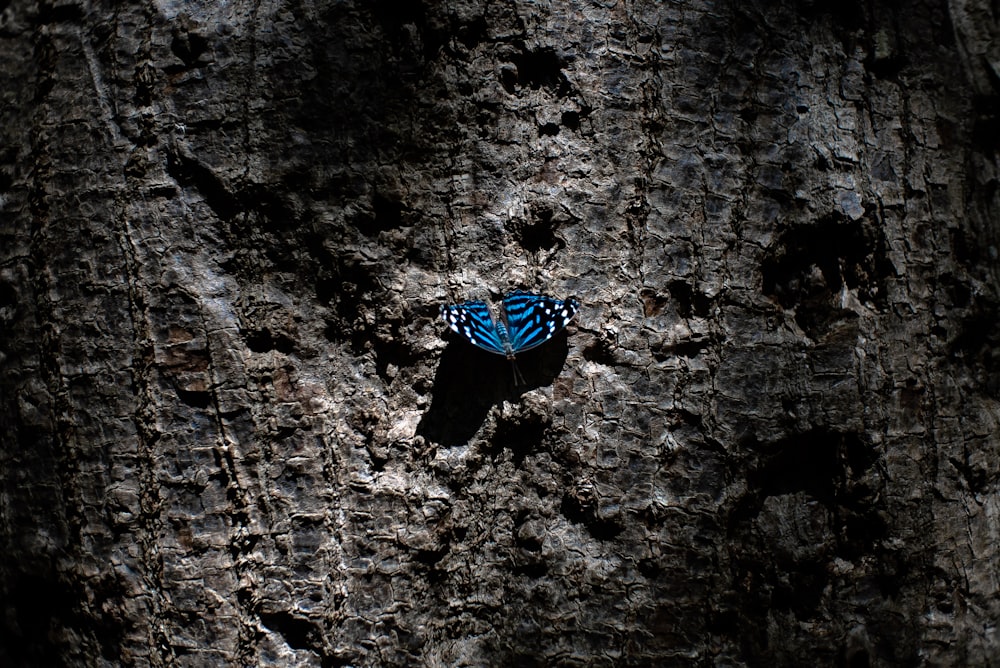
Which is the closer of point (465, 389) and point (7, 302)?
point (465, 389)

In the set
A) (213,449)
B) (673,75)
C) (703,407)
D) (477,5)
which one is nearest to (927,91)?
(673,75)

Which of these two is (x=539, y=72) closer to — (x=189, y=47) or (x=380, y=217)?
(x=380, y=217)

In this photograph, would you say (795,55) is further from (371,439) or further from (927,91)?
(371,439)

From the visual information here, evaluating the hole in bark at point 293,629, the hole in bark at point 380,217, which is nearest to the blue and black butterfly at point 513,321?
the hole in bark at point 380,217

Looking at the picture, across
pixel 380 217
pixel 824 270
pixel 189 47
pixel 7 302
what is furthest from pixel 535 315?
pixel 7 302

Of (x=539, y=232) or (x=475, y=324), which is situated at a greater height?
(x=539, y=232)

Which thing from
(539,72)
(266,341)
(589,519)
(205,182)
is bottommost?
(589,519)

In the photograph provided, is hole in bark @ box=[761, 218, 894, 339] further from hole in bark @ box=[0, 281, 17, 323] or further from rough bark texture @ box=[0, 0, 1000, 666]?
hole in bark @ box=[0, 281, 17, 323]
